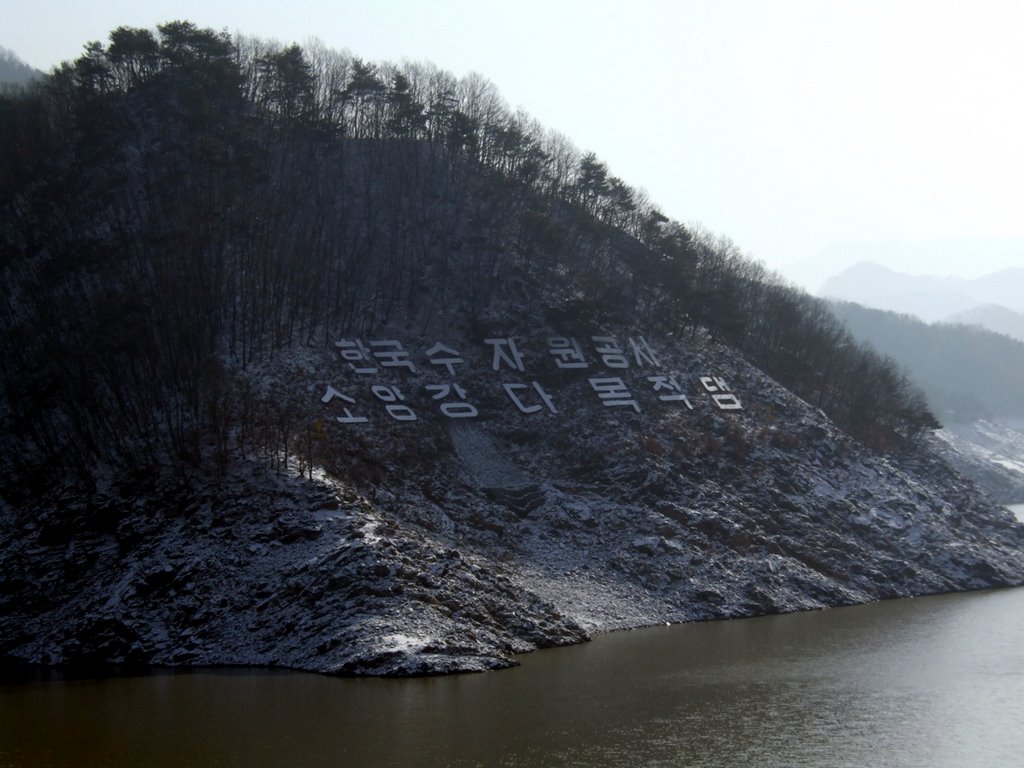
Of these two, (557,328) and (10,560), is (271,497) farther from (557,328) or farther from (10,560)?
(557,328)

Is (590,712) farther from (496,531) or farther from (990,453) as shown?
A: (990,453)

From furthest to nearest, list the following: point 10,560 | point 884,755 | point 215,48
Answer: point 215,48
point 10,560
point 884,755

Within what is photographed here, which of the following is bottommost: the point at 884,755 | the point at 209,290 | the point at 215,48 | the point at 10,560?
the point at 884,755

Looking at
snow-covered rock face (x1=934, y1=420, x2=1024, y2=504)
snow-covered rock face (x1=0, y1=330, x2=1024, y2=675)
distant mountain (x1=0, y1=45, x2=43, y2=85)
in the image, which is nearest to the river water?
snow-covered rock face (x1=0, y1=330, x2=1024, y2=675)

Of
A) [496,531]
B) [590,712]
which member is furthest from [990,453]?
[590,712]

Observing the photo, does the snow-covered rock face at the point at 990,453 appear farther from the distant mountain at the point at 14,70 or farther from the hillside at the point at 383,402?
the distant mountain at the point at 14,70

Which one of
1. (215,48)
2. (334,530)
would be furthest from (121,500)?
(215,48)
